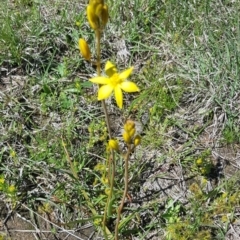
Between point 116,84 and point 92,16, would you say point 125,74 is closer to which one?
point 116,84

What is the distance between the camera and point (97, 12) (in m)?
1.39

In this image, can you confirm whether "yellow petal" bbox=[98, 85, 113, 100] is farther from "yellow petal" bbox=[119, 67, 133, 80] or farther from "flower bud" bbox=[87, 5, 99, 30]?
"flower bud" bbox=[87, 5, 99, 30]

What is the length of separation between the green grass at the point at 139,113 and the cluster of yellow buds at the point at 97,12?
0.94m

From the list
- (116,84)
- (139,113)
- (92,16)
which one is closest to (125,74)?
(116,84)

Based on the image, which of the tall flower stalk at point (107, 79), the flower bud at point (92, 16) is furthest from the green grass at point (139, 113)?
the flower bud at point (92, 16)

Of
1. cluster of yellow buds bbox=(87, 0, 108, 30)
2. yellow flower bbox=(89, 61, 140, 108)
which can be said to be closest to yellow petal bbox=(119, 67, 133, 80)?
yellow flower bbox=(89, 61, 140, 108)

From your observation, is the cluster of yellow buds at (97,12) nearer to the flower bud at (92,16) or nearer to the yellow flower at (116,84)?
the flower bud at (92,16)

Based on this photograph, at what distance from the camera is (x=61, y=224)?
2189 millimetres

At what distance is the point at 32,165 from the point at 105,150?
0.39m

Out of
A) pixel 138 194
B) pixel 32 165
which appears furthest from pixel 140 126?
pixel 32 165

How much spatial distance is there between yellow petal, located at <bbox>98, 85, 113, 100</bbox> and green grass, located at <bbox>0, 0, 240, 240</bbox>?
69cm

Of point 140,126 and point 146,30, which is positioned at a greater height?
point 146,30

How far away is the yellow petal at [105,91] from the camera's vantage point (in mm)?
1566

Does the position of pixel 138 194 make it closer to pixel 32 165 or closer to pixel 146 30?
pixel 32 165
